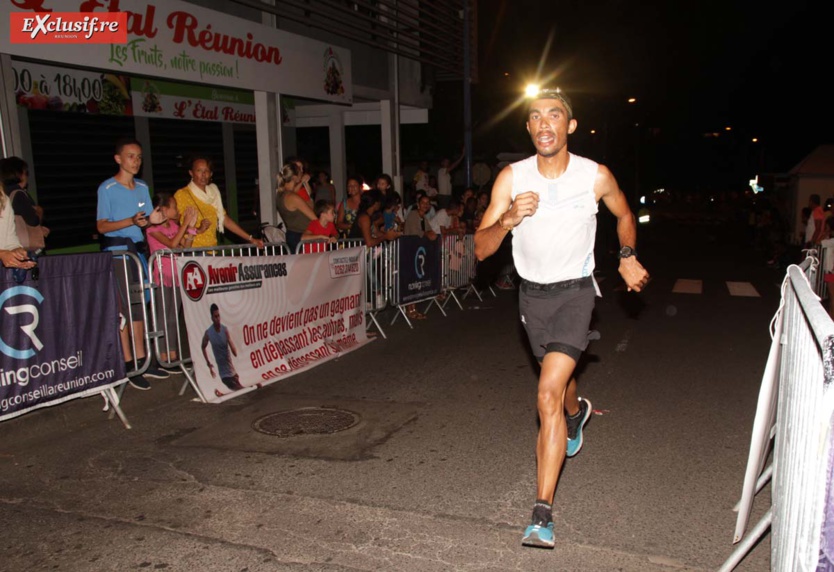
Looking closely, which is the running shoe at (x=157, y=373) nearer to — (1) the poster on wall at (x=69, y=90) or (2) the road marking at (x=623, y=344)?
(2) the road marking at (x=623, y=344)

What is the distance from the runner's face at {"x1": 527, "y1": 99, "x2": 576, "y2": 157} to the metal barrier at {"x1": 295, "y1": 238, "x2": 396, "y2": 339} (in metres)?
5.62

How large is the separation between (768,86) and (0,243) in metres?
54.8

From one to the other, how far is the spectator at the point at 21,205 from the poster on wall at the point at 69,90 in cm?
480

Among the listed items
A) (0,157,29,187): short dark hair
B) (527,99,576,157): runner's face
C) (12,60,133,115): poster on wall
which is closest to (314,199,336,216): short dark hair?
(0,157,29,187): short dark hair

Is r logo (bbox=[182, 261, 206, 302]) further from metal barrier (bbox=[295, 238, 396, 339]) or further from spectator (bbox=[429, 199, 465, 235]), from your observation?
spectator (bbox=[429, 199, 465, 235])

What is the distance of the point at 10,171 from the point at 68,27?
2.32 meters

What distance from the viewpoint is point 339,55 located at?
15500 mm

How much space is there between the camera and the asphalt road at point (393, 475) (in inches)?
160

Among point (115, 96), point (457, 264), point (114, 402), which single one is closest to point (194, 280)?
point (114, 402)

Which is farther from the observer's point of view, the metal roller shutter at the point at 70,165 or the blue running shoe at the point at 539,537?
the metal roller shutter at the point at 70,165

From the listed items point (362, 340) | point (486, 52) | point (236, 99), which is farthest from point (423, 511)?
point (486, 52)

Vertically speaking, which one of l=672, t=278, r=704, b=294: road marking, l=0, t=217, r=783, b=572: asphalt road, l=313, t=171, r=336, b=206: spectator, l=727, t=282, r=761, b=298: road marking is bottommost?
l=727, t=282, r=761, b=298: road marking

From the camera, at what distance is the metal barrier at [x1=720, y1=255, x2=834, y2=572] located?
2.27 meters

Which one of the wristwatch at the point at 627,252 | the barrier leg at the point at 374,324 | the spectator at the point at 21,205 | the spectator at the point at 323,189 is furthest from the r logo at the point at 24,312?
the spectator at the point at 323,189
